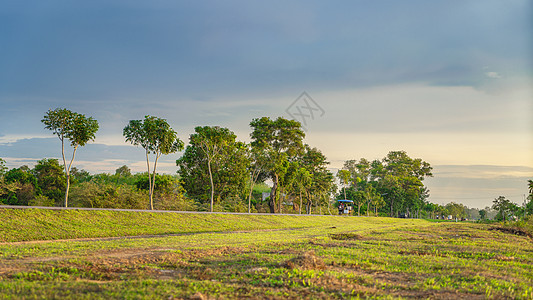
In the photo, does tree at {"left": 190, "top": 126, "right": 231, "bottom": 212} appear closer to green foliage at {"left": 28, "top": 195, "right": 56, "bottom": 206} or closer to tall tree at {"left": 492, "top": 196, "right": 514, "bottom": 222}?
green foliage at {"left": 28, "top": 195, "right": 56, "bottom": 206}

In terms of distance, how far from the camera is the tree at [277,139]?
54.8m

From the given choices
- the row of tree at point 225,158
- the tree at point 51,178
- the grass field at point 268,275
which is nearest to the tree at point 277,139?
the row of tree at point 225,158

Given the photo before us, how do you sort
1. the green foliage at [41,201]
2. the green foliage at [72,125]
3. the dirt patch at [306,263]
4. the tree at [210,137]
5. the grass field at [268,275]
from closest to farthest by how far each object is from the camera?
the grass field at [268,275] < the dirt patch at [306,263] < the green foliage at [72,125] < the green foliage at [41,201] < the tree at [210,137]

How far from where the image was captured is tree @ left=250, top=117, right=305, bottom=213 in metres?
54.8

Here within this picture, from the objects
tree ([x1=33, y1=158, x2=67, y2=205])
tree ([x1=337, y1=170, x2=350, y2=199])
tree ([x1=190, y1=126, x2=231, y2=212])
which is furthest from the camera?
tree ([x1=337, y1=170, x2=350, y2=199])

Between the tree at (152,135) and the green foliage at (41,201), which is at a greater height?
the tree at (152,135)

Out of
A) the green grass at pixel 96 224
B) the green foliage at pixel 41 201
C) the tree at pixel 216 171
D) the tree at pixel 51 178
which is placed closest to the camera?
the green grass at pixel 96 224

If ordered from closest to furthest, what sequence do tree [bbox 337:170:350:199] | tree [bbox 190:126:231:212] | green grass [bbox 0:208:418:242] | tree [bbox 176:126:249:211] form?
1. green grass [bbox 0:208:418:242]
2. tree [bbox 190:126:231:212]
3. tree [bbox 176:126:249:211]
4. tree [bbox 337:170:350:199]

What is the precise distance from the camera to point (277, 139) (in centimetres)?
5891

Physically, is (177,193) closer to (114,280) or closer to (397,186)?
(114,280)

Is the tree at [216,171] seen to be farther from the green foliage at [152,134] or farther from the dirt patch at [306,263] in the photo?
the dirt patch at [306,263]

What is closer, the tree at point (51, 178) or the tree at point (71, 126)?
the tree at point (71, 126)

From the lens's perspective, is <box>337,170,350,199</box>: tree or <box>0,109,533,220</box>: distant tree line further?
<box>337,170,350,199</box>: tree

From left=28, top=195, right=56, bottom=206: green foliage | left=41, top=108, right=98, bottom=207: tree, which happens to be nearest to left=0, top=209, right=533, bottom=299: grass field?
left=41, top=108, right=98, bottom=207: tree
